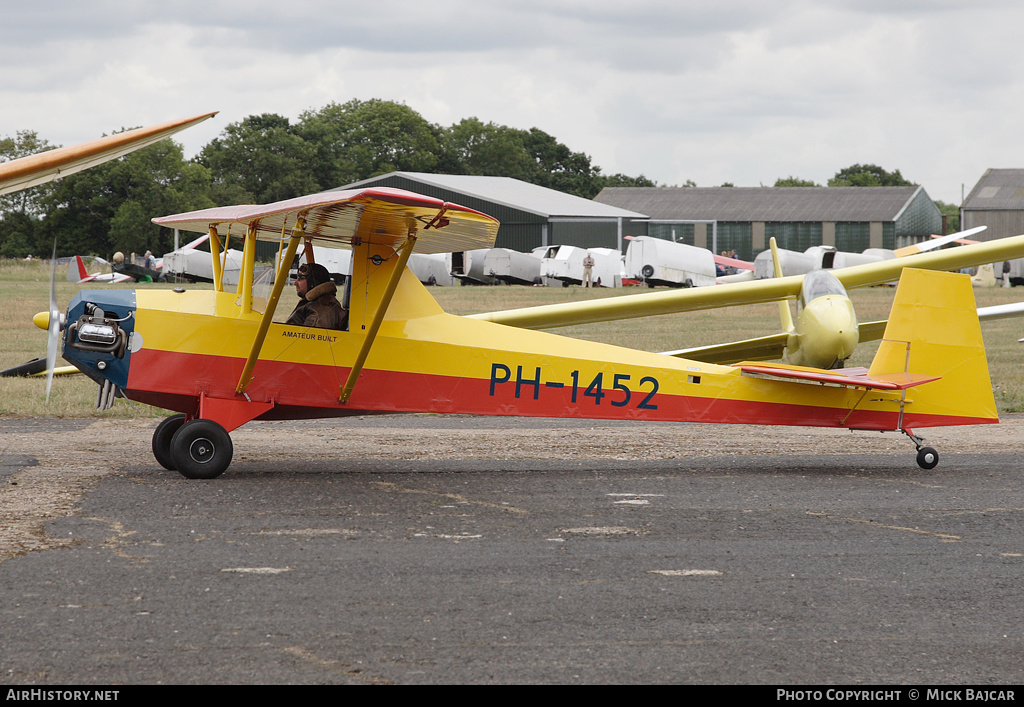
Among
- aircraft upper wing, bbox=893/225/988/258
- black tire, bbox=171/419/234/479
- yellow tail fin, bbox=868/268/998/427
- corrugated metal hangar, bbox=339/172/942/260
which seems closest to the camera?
black tire, bbox=171/419/234/479

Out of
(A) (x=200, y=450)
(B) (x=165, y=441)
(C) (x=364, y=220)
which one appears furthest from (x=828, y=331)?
(B) (x=165, y=441)

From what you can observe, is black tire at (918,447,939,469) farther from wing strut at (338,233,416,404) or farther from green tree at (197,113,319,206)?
green tree at (197,113,319,206)

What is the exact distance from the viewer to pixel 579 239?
6550 cm

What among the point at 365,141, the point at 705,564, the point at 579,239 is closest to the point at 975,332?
the point at 705,564

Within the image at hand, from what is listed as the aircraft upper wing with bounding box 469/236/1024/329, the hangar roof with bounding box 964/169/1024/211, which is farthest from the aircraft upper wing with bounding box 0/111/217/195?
the hangar roof with bounding box 964/169/1024/211

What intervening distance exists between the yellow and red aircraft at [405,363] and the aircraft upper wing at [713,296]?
8.22 feet

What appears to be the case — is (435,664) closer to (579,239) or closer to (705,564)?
(705,564)

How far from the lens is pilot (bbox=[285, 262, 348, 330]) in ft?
28.7

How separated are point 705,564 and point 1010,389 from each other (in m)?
11.4

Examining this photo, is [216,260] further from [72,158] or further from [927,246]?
[927,246]

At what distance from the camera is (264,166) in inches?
2886

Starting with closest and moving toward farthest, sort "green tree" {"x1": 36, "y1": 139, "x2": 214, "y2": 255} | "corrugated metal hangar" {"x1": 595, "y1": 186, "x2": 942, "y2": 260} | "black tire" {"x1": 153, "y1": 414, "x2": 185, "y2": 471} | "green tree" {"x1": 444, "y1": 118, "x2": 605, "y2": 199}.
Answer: "black tire" {"x1": 153, "y1": 414, "x2": 185, "y2": 471} → "green tree" {"x1": 36, "y1": 139, "x2": 214, "y2": 255} → "corrugated metal hangar" {"x1": 595, "y1": 186, "x2": 942, "y2": 260} → "green tree" {"x1": 444, "y1": 118, "x2": 605, "y2": 199}

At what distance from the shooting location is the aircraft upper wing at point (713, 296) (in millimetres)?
11922

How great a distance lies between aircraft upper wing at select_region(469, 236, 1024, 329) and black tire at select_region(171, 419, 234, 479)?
13.8 ft
